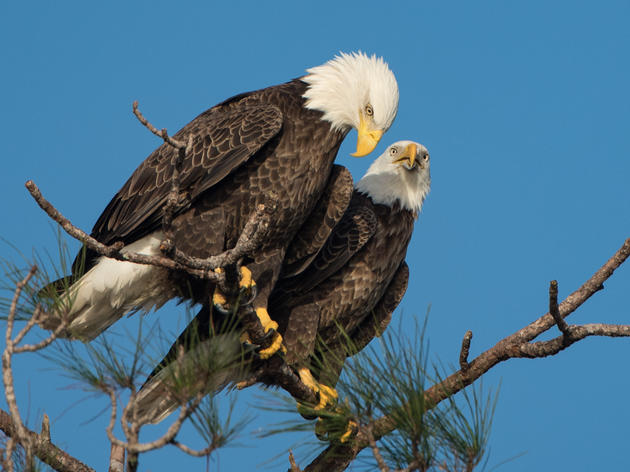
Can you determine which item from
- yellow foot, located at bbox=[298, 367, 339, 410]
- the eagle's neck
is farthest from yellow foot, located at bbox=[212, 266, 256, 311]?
the eagle's neck

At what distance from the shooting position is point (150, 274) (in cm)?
449

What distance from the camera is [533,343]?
3.73 m

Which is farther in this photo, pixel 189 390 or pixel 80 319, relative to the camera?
pixel 80 319

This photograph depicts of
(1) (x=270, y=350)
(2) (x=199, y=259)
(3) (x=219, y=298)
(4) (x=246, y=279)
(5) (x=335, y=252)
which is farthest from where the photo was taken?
(5) (x=335, y=252)

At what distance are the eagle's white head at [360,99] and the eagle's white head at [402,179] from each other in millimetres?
1001

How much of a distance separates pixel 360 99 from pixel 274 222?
851 millimetres

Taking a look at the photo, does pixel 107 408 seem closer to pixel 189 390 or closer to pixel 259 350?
pixel 189 390

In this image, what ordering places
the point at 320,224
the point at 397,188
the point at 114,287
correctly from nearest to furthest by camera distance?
the point at 114,287, the point at 320,224, the point at 397,188

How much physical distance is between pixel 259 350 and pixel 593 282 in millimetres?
1677

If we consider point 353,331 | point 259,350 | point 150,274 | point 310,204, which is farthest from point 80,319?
point 353,331

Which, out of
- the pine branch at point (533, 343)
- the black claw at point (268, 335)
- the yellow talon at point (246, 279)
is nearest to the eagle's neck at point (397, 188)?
the yellow talon at point (246, 279)

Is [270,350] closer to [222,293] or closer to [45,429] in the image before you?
[222,293]

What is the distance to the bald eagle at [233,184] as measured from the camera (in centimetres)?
436

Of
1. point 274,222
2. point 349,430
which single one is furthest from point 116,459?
point 274,222
